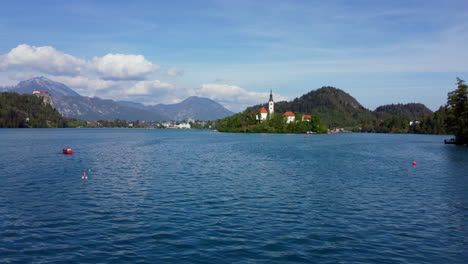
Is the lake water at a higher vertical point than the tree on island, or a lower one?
Result: lower

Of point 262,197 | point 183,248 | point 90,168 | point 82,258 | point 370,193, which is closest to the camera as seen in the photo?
point 82,258

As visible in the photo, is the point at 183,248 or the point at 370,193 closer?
the point at 183,248

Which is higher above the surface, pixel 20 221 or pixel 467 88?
pixel 467 88

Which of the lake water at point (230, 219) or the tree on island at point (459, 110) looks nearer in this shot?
the lake water at point (230, 219)

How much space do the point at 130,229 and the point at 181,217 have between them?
3.86 metres

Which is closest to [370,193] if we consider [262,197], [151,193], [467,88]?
[262,197]

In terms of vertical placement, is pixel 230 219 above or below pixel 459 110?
below

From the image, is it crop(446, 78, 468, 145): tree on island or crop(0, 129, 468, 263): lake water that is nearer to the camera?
crop(0, 129, 468, 263): lake water

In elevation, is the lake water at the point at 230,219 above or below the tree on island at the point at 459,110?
below

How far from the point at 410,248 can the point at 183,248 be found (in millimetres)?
12281

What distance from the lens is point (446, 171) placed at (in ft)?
163

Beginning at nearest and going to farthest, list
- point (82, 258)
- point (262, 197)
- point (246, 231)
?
point (82, 258) < point (246, 231) < point (262, 197)

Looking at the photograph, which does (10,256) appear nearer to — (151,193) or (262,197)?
(151,193)

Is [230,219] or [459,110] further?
[459,110]
